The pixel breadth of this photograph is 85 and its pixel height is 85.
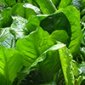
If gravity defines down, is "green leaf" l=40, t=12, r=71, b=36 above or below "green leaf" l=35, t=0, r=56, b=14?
above

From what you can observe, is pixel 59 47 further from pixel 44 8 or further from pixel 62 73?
pixel 44 8

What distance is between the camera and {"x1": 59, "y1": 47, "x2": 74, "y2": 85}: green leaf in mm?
1000

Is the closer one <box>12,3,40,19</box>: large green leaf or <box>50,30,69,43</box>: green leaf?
<box>50,30,69,43</box>: green leaf

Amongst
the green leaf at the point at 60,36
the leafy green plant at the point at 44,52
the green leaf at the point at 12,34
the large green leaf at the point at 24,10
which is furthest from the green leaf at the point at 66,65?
the large green leaf at the point at 24,10

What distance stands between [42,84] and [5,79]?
126 mm

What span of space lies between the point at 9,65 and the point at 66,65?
0.19 meters

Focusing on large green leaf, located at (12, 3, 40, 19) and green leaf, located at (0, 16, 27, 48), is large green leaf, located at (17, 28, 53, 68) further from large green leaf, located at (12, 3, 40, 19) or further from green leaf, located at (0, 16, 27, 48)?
large green leaf, located at (12, 3, 40, 19)

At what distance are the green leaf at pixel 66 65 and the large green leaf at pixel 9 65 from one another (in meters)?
0.14

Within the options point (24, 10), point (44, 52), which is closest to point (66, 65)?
point (44, 52)

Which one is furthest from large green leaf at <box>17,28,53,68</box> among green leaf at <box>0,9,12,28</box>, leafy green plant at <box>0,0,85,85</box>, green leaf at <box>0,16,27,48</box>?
green leaf at <box>0,9,12,28</box>

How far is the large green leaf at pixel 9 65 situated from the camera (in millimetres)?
997

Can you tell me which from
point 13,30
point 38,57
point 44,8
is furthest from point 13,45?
point 44,8

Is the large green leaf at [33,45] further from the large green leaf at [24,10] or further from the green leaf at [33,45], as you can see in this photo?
the large green leaf at [24,10]

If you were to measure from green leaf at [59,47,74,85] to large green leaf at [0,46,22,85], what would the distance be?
14 centimetres
